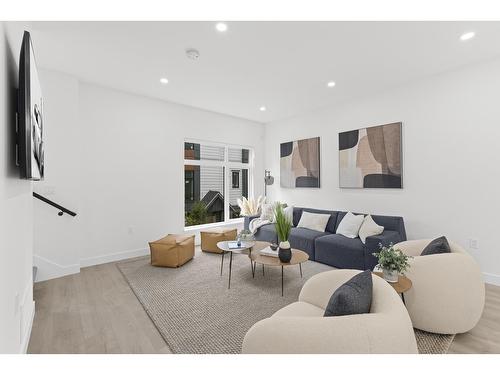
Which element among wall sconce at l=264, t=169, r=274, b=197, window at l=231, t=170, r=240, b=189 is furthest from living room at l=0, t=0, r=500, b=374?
wall sconce at l=264, t=169, r=274, b=197

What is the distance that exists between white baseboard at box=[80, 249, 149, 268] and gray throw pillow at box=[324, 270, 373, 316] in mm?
3733

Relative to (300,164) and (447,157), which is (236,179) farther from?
(447,157)

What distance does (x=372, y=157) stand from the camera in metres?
4.02

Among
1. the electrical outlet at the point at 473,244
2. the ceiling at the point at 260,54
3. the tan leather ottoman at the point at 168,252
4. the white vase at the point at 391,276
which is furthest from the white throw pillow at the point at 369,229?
the tan leather ottoman at the point at 168,252

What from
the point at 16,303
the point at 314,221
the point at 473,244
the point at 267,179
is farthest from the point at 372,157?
the point at 16,303

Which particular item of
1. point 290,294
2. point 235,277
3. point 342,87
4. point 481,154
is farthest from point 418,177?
point 235,277

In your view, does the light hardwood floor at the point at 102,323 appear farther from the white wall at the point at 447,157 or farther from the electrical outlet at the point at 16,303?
the white wall at the point at 447,157

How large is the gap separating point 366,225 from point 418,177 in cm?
105

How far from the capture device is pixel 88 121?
3664 mm

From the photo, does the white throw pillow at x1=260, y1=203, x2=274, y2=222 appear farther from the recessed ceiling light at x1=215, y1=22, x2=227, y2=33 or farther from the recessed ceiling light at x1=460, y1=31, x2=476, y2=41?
the recessed ceiling light at x1=460, y1=31, x2=476, y2=41

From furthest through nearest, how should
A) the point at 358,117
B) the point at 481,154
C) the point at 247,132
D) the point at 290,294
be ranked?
the point at 247,132 → the point at 358,117 → the point at 481,154 → the point at 290,294

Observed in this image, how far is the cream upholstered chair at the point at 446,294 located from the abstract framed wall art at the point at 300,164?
9.69ft

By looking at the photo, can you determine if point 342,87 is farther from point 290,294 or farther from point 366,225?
point 290,294
